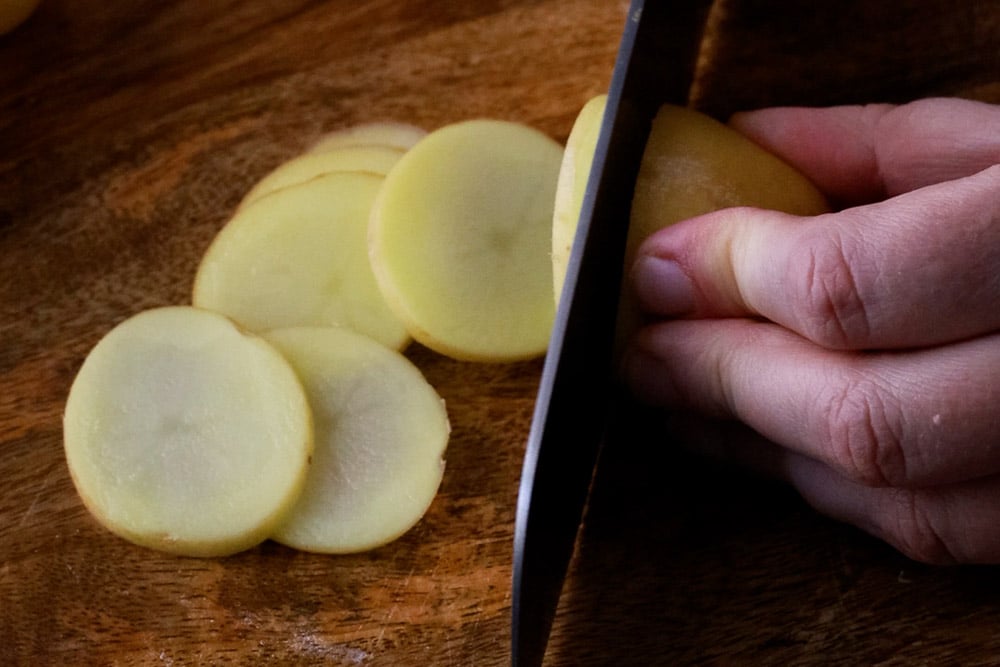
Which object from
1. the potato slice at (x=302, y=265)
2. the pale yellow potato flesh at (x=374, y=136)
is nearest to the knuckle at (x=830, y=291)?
the potato slice at (x=302, y=265)

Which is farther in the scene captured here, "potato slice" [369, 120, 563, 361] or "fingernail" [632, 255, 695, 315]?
"potato slice" [369, 120, 563, 361]

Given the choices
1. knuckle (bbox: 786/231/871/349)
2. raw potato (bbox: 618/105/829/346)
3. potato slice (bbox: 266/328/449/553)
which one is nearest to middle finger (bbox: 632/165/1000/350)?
knuckle (bbox: 786/231/871/349)

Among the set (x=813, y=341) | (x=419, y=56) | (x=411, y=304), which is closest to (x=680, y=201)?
(x=813, y=341)

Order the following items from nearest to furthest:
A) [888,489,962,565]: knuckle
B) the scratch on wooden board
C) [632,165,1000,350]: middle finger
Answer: [632,165,1000,350]: middle finger
[888,489,962,565]: knuckle
the scratch on wooden board

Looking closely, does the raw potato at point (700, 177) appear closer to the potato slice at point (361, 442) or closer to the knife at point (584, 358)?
the knife at point (584, 358)

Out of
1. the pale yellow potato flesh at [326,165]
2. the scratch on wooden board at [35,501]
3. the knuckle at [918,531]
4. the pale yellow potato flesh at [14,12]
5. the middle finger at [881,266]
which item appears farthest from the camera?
the pale yellow potato flesh at [14,12]

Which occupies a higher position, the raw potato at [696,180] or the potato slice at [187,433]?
the raw potato at [696,180]

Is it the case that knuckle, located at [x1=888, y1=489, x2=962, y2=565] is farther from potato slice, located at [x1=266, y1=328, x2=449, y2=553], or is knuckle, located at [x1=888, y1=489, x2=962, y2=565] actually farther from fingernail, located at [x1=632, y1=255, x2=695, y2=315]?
potato slice, located at [x1=266, y1=328, x2=449, y2=553]
